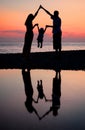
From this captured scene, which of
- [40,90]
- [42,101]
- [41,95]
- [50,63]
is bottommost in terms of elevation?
[50,63]

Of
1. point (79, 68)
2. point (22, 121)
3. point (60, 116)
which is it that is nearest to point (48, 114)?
point (60, 116)

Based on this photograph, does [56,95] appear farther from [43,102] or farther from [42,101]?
[43,102]

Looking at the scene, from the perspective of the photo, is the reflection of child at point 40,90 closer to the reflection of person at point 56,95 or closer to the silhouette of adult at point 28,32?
the reflection of person at point 56,95

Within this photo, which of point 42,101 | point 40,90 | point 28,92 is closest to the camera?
point 42,101

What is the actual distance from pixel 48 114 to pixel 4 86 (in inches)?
164

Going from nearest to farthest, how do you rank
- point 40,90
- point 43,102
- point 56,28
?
point 43,102, point 40,90, point 56,28

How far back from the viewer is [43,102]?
950 centimetres

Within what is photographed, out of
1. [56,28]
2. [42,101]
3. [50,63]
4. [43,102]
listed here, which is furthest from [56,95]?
[56,28]

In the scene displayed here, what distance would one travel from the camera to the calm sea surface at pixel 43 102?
7.23 m

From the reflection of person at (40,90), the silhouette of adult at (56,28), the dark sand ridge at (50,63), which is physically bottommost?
the dark sand ridge at (50,63)

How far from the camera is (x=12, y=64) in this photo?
63.5 feet

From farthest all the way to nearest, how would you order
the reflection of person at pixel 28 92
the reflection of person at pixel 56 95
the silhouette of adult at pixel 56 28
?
the silhouette of adult at pixel 56 28 → the reflection of person at pixel 28 92 → the reflection of person at pixel 56 95

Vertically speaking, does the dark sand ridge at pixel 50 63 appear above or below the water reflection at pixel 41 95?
below

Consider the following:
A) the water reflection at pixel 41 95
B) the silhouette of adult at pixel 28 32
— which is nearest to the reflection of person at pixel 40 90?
the water reflection at pixel 41 95
